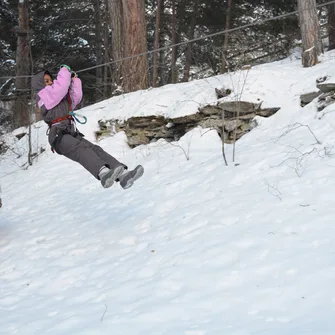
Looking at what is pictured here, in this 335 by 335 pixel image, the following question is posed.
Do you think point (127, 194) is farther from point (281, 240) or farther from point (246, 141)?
point (281, 240)

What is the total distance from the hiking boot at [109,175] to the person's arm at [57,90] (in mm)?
902

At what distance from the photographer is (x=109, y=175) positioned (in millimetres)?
4371

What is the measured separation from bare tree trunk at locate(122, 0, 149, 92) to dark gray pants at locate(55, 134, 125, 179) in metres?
4.60

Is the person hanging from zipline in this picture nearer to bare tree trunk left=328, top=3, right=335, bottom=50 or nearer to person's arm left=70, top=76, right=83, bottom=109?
person's arm left=70, top=76, right=83, bottom=109

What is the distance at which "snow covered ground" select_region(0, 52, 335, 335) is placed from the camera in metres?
2.60

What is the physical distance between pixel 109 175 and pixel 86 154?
A: 0.39 m

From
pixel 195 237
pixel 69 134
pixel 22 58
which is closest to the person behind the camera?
pixel 195 237

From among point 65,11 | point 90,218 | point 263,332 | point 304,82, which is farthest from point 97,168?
point 65,11

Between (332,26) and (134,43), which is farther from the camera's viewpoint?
(332,26)

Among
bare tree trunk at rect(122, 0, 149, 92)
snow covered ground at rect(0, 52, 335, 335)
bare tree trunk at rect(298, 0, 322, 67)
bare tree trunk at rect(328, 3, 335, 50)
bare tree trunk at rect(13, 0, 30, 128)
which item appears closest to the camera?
snow covered ground at rect(0, 52, 335, 335)

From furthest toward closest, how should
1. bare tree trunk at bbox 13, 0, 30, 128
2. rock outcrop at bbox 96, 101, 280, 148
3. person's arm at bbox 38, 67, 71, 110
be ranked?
1. bare tree trunk at bbox 13, 0, 30, 128
2. rock outcrop at bbox 96, 101, 280, 148
3. person's arm at bbox 38, 67, 71, 110

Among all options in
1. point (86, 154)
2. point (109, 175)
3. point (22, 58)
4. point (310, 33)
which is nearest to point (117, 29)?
point (22, 58)

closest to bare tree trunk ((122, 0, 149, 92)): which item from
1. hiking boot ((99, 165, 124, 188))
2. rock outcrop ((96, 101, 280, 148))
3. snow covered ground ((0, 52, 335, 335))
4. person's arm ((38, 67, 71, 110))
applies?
rock outcrop ((96, 101, 280, 148))

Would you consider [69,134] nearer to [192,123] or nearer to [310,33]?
[192,123]
